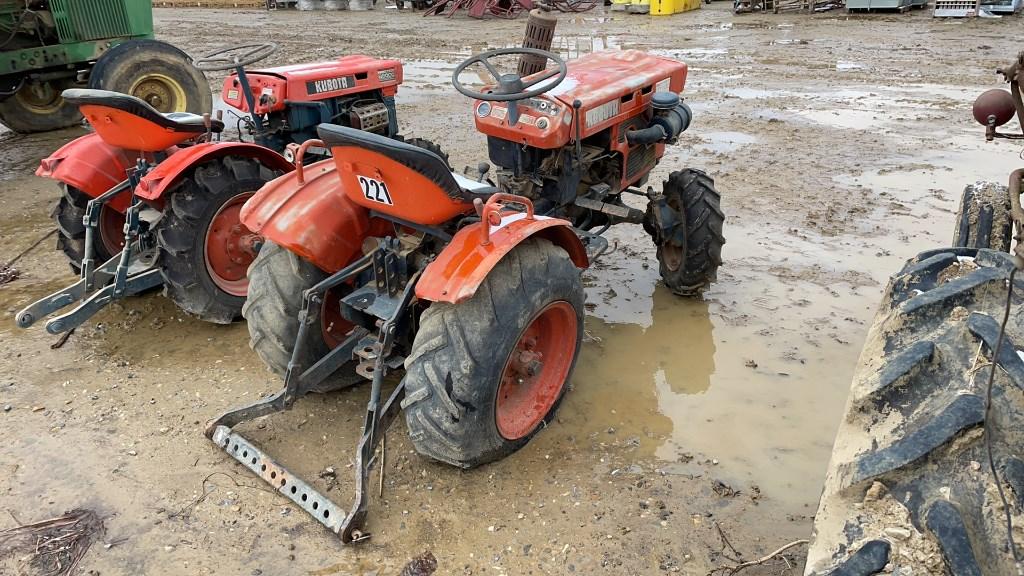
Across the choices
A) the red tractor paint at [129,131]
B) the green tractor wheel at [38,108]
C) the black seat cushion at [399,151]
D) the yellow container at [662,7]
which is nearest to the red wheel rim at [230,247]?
the red tractor paint at [129,131]

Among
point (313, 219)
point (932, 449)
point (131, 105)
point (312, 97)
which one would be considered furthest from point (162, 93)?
point (932, 449)

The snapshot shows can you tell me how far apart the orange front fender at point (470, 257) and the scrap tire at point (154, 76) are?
20.0 feet

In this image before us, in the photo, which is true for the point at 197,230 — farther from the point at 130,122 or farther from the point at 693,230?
the point at 693,230

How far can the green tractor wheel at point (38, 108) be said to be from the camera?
334 inches

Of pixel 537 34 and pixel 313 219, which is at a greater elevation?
pixel 537 34

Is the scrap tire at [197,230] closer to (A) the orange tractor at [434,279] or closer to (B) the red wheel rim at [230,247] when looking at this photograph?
(B) the red wheel rim at [230,247]

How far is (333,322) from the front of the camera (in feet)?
10.7

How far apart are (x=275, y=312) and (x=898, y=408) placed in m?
2.36

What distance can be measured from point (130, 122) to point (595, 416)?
2.94 metres

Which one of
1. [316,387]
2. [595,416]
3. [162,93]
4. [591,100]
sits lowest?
[595,416]

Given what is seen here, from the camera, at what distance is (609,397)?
11.4 feet

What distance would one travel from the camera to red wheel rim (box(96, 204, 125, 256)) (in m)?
4.42

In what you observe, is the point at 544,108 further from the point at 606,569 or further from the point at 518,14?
the point at 518,14

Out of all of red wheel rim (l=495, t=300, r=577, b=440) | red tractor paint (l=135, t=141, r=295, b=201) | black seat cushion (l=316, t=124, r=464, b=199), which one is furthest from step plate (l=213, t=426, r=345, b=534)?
red tractor paint (l=135, t=141, r=295, b=201)
